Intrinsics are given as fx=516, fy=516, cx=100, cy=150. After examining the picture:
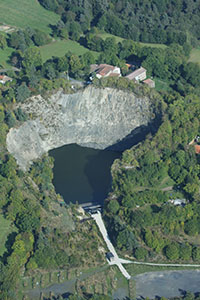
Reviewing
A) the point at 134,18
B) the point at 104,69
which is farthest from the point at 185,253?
the point at 134,18

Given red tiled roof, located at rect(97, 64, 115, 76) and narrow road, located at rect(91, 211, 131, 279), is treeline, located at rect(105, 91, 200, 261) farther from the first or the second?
red tiled roof, located at rect(97, 64, 115, 76)

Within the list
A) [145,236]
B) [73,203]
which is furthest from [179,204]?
[73,203]

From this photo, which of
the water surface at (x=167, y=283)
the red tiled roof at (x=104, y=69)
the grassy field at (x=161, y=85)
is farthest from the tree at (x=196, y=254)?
the red tiled roof at (x=104, y=69)

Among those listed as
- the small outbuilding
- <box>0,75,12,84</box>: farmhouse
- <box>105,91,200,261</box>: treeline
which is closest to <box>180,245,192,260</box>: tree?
<box>105,91,200,261</box>: treeline

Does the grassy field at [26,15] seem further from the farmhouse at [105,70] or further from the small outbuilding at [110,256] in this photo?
the small outbuilding at [110,256]

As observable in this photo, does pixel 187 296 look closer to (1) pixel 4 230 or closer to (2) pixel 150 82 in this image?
(1) pixel 4 230
